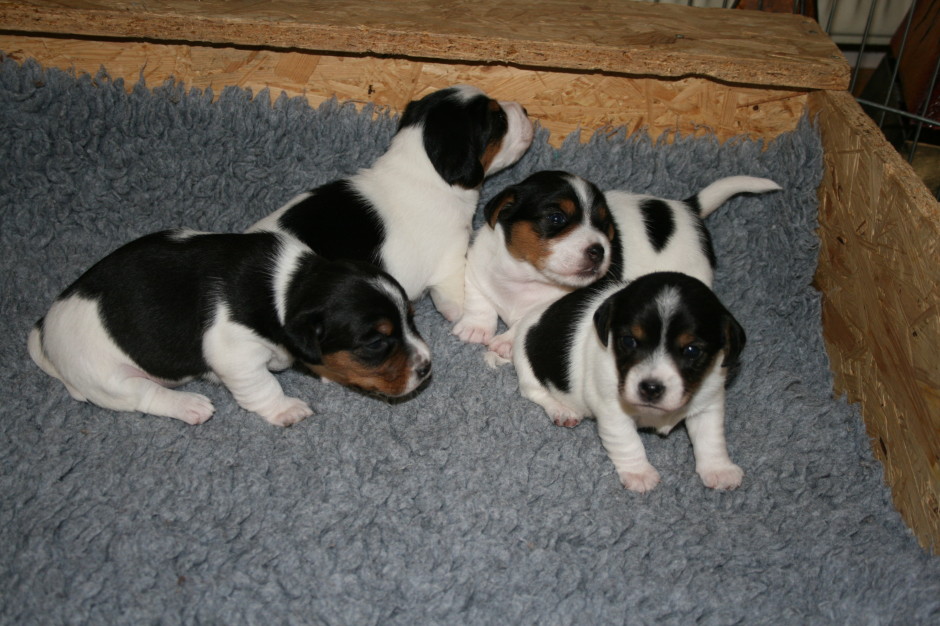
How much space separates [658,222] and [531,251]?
659mm

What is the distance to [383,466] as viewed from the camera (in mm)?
3727

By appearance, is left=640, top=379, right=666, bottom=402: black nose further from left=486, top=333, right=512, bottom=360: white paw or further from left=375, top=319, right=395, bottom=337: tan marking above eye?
left=486, top=333, right=512, bottom=360: white paw

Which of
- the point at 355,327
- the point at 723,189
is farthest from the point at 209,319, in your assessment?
the point at 723,189

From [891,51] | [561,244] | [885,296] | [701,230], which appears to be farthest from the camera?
[891,51]

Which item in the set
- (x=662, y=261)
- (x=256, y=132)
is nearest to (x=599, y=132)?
(x=662, y=261)

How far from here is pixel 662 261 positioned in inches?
165

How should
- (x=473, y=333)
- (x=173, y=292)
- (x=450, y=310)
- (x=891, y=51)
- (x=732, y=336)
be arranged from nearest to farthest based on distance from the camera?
(x=732, y=336), (x=173, y=292), (x=473, y=333), (x=450, y=310), (x=891, y=51)

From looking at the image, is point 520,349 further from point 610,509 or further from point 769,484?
point 769,484

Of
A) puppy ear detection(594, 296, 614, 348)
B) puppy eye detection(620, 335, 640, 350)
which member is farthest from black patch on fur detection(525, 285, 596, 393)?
puppy eye detection(620, 335, 640, 350)

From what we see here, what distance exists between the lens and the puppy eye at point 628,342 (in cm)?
327

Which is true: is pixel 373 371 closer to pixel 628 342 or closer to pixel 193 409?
pixel 193 409

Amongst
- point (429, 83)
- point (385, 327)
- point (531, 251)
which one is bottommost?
point (531, 251)

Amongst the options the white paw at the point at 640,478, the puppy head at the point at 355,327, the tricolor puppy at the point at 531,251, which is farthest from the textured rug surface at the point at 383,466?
the puppy head at the point at 355,327

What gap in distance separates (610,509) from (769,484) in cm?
72
